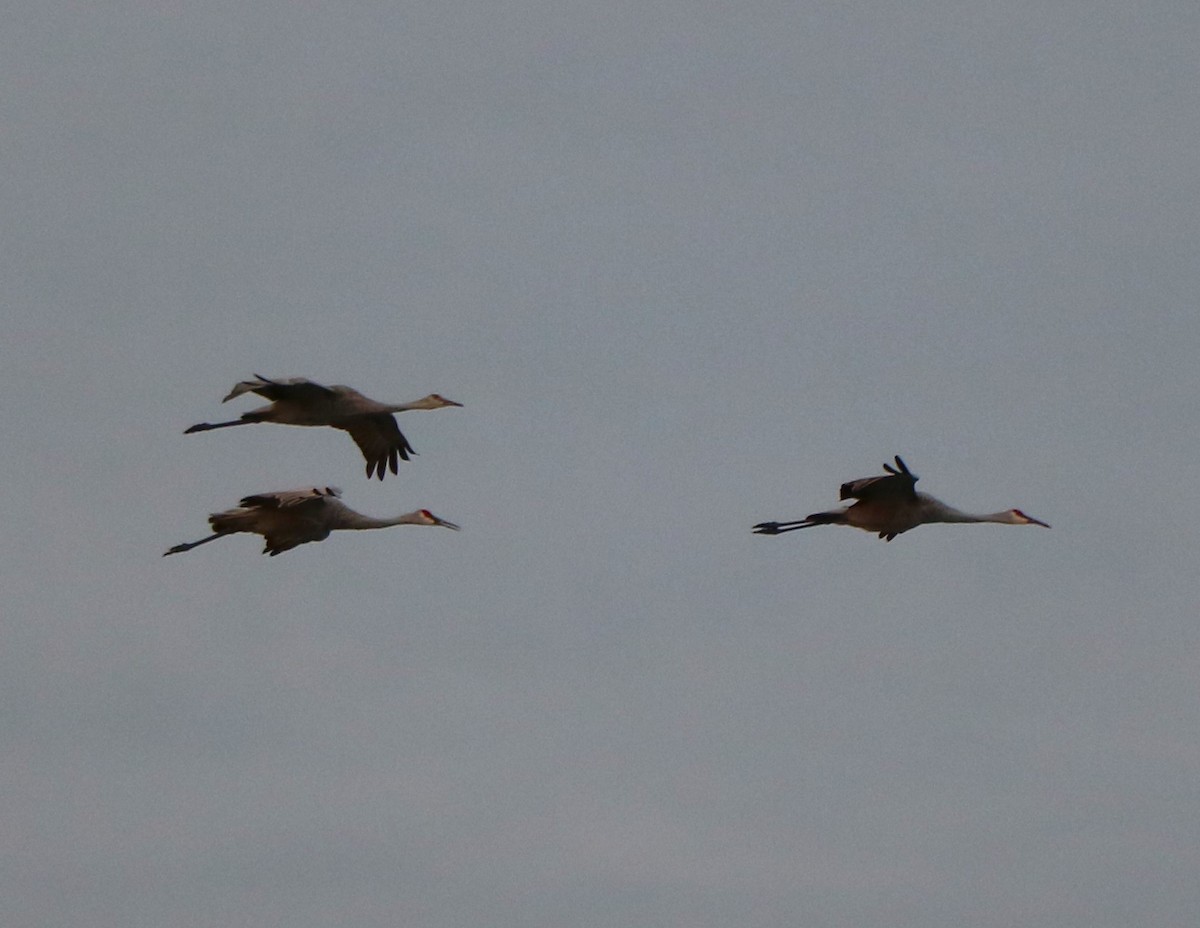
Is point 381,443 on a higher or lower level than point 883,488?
higher

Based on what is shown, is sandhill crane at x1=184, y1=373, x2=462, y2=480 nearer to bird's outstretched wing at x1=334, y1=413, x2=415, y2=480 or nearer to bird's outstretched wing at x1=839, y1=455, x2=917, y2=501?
bird's outstretched wing at x1=334, y1=413, x2=415, y2=480

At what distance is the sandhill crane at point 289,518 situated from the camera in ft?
88.8

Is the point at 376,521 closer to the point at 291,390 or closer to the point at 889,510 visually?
the point at 291,390

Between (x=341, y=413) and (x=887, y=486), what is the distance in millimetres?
5969

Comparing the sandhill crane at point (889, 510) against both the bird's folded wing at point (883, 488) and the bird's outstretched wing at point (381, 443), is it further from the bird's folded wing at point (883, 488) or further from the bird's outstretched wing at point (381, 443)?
the bird's outstretched wing at point (381, 443)

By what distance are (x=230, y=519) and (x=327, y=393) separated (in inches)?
70.9

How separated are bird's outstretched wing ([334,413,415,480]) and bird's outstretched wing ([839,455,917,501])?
5950mm

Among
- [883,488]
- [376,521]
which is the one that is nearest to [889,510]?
[883,488]

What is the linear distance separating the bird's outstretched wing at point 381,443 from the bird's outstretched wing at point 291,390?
79.8 inches

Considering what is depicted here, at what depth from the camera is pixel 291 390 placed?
27.7m

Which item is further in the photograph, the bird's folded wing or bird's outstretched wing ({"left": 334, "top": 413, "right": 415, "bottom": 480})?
bird's outstretched wing ({"left": 334, "top": 413, "right": 415, "bottom": 480})

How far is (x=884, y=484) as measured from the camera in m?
26.5

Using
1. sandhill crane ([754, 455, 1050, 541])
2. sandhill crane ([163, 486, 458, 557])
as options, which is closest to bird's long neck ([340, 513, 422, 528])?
sandhill crane ([163, 486, 458, 557])

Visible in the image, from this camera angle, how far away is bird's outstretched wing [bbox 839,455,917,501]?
26.0 meters
